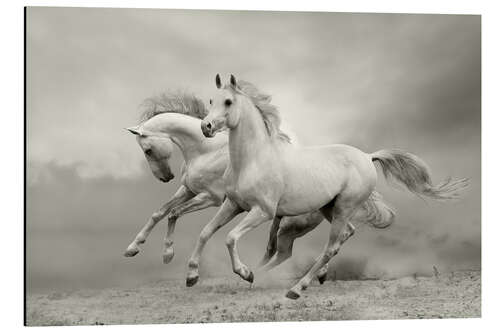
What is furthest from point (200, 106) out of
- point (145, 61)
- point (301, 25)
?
point (301, 25)

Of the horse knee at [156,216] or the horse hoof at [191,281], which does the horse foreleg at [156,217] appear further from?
the horse hoof at [191,281]

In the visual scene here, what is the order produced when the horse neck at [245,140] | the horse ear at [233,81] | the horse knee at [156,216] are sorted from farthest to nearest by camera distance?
the horse knee at [156,216]
the horse neck at [245,140]
the horse ear at [233,81]

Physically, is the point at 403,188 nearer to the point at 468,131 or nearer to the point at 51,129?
the point at 468,131

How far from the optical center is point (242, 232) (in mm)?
7066

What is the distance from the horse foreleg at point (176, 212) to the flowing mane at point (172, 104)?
2.51 feet

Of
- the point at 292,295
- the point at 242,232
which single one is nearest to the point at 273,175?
the point at 242,232

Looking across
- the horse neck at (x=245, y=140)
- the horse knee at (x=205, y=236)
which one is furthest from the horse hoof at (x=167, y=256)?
the horse neck at (x=245, y=140)

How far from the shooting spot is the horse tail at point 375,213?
7.91 metres

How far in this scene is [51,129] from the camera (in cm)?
750

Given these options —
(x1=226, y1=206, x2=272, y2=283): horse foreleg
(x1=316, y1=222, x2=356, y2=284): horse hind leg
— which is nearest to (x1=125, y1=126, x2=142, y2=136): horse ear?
(x1=226, y1=206, x2=272, y2=283): horse foreleg

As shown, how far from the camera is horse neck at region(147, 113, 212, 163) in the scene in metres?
7.74

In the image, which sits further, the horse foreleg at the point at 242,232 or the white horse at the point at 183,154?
the white horse at the point at 183,154

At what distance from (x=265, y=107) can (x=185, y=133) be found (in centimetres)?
86

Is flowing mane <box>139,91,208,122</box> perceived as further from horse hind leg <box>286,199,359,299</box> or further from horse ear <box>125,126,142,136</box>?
horse hind leg <box>286,199,359,299</box>
